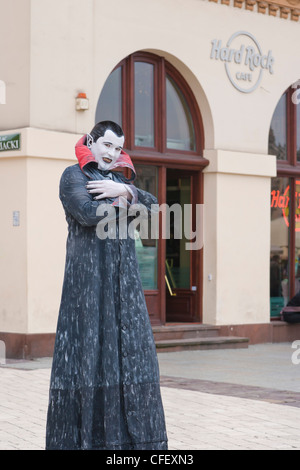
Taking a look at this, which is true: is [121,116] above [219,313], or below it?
above

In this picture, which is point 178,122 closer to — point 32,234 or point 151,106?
point 151,106

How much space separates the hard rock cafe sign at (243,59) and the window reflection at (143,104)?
3.61 feet

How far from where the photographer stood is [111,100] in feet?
42.5

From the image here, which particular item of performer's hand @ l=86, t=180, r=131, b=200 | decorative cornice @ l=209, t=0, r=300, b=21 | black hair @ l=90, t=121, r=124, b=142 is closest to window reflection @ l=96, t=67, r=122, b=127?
decorative cornice @ l=209, t=0, r=300, b=21

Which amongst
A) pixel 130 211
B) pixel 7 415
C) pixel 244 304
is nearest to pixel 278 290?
pixel 244 304

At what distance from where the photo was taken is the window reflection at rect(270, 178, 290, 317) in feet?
49.1

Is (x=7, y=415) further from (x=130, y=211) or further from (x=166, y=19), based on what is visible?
(x=166, y=19)

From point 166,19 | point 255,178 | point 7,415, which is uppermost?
point 166,19

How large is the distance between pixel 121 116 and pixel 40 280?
288 centimetres

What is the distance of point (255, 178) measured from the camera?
14344mm

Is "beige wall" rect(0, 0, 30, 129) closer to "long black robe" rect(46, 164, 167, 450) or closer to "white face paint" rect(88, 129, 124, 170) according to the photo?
"white face paint" rect(88, 129, 124, 170)

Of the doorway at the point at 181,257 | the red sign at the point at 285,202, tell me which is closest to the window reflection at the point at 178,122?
the doorway at the point at 181,257

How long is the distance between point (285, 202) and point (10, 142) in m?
5.47

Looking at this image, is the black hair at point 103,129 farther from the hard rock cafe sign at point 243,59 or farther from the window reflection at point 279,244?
the window reflection at point 279,244
